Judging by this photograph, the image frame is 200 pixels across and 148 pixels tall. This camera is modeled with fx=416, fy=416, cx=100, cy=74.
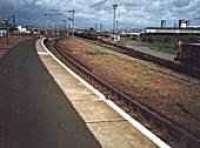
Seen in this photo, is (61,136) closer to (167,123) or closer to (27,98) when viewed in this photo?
(167,123)

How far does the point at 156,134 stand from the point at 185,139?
770 mm

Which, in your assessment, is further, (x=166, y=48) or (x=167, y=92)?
(x=166, y=48)

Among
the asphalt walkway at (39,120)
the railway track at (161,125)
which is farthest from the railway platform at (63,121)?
the railway track at (161,125)

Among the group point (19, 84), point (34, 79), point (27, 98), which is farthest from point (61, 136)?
point (34, 79)

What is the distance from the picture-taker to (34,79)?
1825 centimetres

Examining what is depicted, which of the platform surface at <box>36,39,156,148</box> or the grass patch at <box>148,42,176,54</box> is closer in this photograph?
the platform surface at <box>36,39,156,148</box>

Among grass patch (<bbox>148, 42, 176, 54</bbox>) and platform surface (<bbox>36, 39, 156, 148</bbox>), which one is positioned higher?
platform surface (<bbox>36, 39, 156, 148</bbox>)

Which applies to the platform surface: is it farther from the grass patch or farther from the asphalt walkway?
the grass patch

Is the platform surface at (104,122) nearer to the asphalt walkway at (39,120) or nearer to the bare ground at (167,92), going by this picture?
the asphalt walkway at (39,120)

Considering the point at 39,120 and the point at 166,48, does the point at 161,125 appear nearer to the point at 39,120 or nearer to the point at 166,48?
the point at 39,120

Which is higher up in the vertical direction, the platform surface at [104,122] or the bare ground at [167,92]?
the platform surface at [104,122]

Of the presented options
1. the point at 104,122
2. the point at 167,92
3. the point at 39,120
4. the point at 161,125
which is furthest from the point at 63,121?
the point at 167,92

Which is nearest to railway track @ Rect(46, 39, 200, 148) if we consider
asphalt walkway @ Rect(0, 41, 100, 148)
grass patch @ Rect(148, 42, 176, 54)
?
asphalt walkway @ Rect(0, 41, 100, 148)

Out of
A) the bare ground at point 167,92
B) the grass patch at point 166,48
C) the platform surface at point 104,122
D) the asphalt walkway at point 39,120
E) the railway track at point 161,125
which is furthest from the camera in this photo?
the grass patch at point 166,48
